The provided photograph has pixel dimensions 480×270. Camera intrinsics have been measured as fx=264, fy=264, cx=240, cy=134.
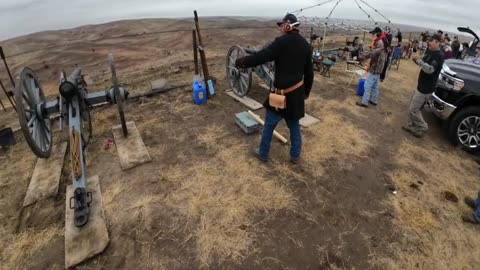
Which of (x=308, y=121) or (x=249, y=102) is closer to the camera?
(x=308, y=121)

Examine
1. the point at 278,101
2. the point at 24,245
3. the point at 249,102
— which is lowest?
the point at 24,245

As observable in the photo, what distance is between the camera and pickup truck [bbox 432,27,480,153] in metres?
5.02

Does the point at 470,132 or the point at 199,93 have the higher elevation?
the point at 199,93

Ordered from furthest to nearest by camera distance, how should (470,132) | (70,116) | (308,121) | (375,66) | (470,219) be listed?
(375,66) → (308,121) → (470,132) → (70,116) → (470,219)

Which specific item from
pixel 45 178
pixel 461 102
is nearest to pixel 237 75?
pixel 45 178

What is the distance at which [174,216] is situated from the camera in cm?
354

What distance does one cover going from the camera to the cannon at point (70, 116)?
3.33 m

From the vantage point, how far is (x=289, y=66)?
375 cm

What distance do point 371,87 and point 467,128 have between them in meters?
2.26

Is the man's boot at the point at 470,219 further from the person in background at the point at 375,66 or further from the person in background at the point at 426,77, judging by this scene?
the person in background at the point at 375,66

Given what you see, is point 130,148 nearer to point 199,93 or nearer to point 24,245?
point 24,245

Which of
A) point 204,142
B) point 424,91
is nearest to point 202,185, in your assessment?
point 204,142

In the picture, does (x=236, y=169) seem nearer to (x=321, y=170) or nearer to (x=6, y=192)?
(x=321, y=170)

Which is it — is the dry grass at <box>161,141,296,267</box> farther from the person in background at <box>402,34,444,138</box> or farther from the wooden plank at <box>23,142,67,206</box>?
the person in background at <box>402,34,444,138</box>
